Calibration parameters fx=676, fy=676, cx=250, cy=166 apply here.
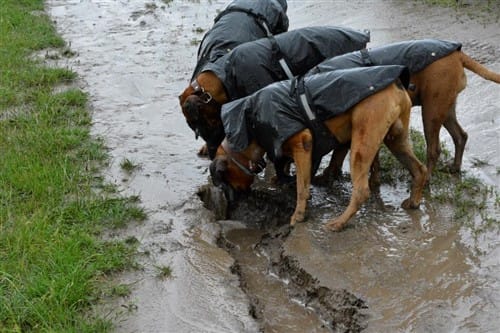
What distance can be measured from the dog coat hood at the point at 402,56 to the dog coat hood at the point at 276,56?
27.8 inches

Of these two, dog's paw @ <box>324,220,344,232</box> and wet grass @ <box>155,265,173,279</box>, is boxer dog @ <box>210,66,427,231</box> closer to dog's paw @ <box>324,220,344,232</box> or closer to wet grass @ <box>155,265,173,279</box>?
dog's paw @ <box>324,220,344,232</box>

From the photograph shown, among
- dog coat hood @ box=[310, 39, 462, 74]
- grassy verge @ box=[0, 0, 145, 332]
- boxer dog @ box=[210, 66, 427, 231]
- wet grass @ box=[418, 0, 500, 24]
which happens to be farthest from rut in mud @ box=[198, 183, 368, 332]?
wet grass @ box=[418, 0, 500, 24]

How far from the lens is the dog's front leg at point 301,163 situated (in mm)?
5426

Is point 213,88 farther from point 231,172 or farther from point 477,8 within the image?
point 477,8

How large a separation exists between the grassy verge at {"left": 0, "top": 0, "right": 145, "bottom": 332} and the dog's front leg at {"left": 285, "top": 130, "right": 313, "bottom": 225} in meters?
1.35

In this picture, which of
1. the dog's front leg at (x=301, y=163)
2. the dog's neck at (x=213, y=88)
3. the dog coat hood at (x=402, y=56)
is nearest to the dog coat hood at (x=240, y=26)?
the dog's neck at (x=213, y=88)

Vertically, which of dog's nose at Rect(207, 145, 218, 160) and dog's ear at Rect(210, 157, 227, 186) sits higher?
dog's ear at Rect(210, 157, 227, 186)

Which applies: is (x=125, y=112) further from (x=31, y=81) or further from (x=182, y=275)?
(x=182, y=275)

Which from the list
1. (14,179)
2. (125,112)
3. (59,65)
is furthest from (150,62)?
(14,179)

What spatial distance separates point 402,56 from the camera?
225 inches

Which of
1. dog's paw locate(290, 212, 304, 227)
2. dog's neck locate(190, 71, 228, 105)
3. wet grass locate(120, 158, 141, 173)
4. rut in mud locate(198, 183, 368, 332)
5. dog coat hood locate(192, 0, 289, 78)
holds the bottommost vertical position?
wet grass locate(120, 158, 141, 173)

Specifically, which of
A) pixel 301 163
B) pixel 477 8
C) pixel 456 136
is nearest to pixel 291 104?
pixel 301 163

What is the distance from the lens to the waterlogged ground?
4367mm

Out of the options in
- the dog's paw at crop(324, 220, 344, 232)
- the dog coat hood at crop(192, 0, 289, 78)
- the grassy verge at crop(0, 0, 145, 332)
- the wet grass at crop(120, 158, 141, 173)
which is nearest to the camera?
the grassy verge at crop(0, 0, 145, 332)
